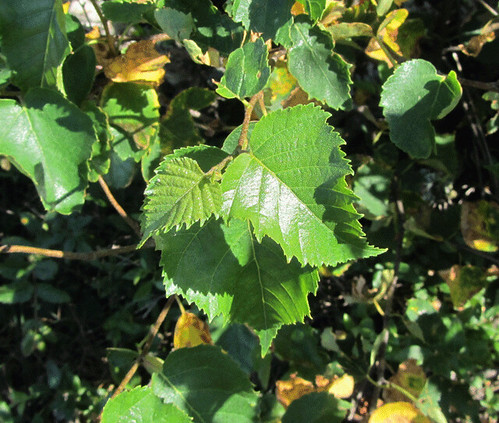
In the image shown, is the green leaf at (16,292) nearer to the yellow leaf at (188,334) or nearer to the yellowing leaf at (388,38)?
the yellow leaf at (188,334)

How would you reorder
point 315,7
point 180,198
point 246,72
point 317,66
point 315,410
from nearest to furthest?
point 180,198 → point 246,72 → point 315,7 → point 317,66 → point 315,410

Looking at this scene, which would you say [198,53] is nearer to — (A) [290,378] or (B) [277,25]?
(B) [277,25]

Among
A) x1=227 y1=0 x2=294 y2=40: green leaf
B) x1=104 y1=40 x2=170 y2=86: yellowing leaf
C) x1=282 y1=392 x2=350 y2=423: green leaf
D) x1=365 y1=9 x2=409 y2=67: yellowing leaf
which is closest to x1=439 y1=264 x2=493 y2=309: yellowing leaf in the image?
x1=282 y1=392 x2=350 y2=423: green leaf

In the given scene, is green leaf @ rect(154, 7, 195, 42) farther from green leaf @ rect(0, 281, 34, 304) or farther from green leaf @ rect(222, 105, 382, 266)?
green leaf @ rect(0, 281, 34, 304)

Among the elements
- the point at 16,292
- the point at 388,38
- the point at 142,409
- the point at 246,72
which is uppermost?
the point at 246,72

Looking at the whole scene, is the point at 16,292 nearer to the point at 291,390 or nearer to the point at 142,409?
the point at 142,409

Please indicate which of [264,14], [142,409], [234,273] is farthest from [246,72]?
[142,409]
